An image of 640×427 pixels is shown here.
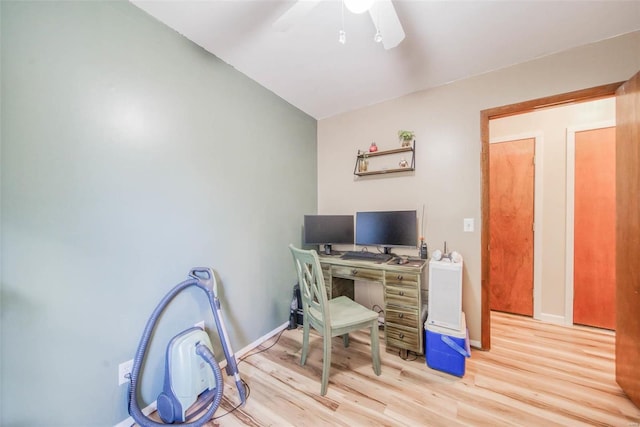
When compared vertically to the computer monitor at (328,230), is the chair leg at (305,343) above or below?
below

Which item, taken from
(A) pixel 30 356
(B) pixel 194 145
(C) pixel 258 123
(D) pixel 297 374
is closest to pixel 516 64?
(C) pixel 258 123

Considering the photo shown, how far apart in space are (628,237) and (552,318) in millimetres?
1558

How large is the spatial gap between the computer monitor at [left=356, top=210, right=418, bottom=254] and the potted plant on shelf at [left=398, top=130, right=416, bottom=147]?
0.72 meters

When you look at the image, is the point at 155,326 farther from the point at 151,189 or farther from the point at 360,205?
the point at 360,205

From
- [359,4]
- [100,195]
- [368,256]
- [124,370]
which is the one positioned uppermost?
[359,4]

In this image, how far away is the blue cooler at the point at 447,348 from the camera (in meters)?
1.62

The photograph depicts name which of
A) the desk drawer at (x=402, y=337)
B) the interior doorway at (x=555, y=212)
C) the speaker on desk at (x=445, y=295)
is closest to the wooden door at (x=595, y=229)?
the interior doorway at (x=555, y=212)

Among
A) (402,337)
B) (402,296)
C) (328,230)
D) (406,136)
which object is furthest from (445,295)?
(406,136)

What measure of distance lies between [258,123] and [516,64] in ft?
7.50

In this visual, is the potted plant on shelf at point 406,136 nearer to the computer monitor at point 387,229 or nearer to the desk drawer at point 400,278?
the computer monitor at point 387,229

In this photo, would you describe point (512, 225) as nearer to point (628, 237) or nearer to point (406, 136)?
point (628, 237)

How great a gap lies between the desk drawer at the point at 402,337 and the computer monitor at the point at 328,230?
0.93 m

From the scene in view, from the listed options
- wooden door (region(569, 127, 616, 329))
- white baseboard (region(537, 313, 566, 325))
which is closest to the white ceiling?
wooden door (region(569, 127, 616, 329))

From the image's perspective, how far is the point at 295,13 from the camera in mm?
1095
